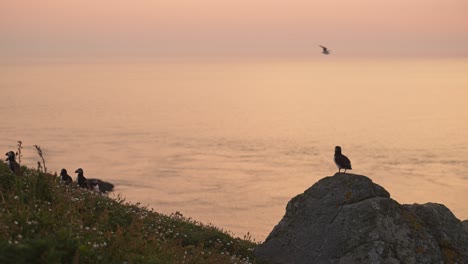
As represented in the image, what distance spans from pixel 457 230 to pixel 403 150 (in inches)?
4517

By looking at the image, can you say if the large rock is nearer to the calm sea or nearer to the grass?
the grass

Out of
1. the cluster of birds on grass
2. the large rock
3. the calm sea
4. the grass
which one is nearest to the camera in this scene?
the grass

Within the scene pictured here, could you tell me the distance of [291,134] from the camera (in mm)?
160625

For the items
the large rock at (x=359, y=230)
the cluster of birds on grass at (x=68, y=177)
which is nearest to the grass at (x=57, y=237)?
the cluster of birds on grass at (x=68, y=177)

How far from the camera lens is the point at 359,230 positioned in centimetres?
1809

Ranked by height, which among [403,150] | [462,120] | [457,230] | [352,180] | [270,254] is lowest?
[270,254]

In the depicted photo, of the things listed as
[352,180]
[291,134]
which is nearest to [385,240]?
[352,180]

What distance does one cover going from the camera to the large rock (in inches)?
698

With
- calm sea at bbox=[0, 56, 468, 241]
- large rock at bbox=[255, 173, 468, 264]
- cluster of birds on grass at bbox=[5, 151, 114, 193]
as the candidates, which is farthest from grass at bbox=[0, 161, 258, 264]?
calm sea at bbox=[0, 56, 468, 241]

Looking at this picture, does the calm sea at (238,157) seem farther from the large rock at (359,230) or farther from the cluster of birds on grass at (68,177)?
the large rock at (359,230)

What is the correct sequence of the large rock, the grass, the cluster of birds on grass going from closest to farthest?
1. the grass
2. the large rock
3. the cluster of birds on grass

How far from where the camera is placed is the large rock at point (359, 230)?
17734 millimetres

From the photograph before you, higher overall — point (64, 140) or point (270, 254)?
point (64, 140)

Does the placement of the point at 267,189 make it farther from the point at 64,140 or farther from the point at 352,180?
the point at 352,180
